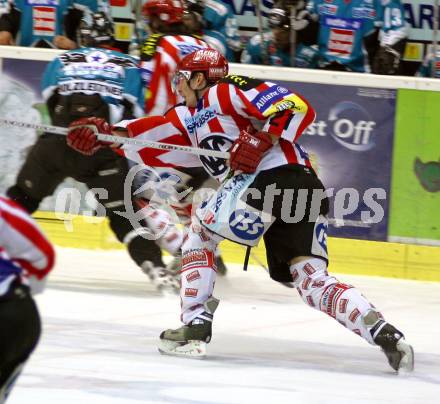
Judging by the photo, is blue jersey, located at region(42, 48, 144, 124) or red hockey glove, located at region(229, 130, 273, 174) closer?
red hockey glove, located at region(229, 130, 273, 174)

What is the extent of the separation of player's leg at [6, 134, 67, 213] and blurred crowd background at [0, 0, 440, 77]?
1131 mm

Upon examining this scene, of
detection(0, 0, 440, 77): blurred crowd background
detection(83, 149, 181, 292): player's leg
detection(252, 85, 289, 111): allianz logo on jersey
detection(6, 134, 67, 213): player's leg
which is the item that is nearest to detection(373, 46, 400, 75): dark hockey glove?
detection(0, 0, 440, 77): blurred crowd background

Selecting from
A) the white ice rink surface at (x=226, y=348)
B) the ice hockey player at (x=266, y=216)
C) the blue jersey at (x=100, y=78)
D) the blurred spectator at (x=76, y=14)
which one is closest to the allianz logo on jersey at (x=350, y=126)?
the white ice rink surface at (x=226, y=348)

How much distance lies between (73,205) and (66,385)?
3.55 m

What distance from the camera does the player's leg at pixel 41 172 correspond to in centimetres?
664

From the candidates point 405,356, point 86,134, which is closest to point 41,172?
point 86,134

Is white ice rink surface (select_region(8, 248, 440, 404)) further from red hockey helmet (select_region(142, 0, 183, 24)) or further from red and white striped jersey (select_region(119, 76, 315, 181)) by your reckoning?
red hockey helmet (select_region(142, 0, 183, 24))

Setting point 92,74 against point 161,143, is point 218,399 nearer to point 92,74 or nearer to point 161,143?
point 161,143

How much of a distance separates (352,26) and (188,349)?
3.48 m

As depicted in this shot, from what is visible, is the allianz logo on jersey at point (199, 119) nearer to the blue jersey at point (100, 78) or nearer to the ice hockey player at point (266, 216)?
the ice hockey player at point (266, 216)

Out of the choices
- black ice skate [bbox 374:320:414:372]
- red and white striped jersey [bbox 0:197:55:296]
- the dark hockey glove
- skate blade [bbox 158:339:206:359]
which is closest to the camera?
red and white striped jersey [bbox 0:197:55:296]

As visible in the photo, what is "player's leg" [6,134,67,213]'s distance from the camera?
21.8 ft

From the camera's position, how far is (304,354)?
5250 mm

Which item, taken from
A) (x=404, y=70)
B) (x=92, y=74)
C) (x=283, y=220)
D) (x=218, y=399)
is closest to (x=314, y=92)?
(x=404, y=70)
